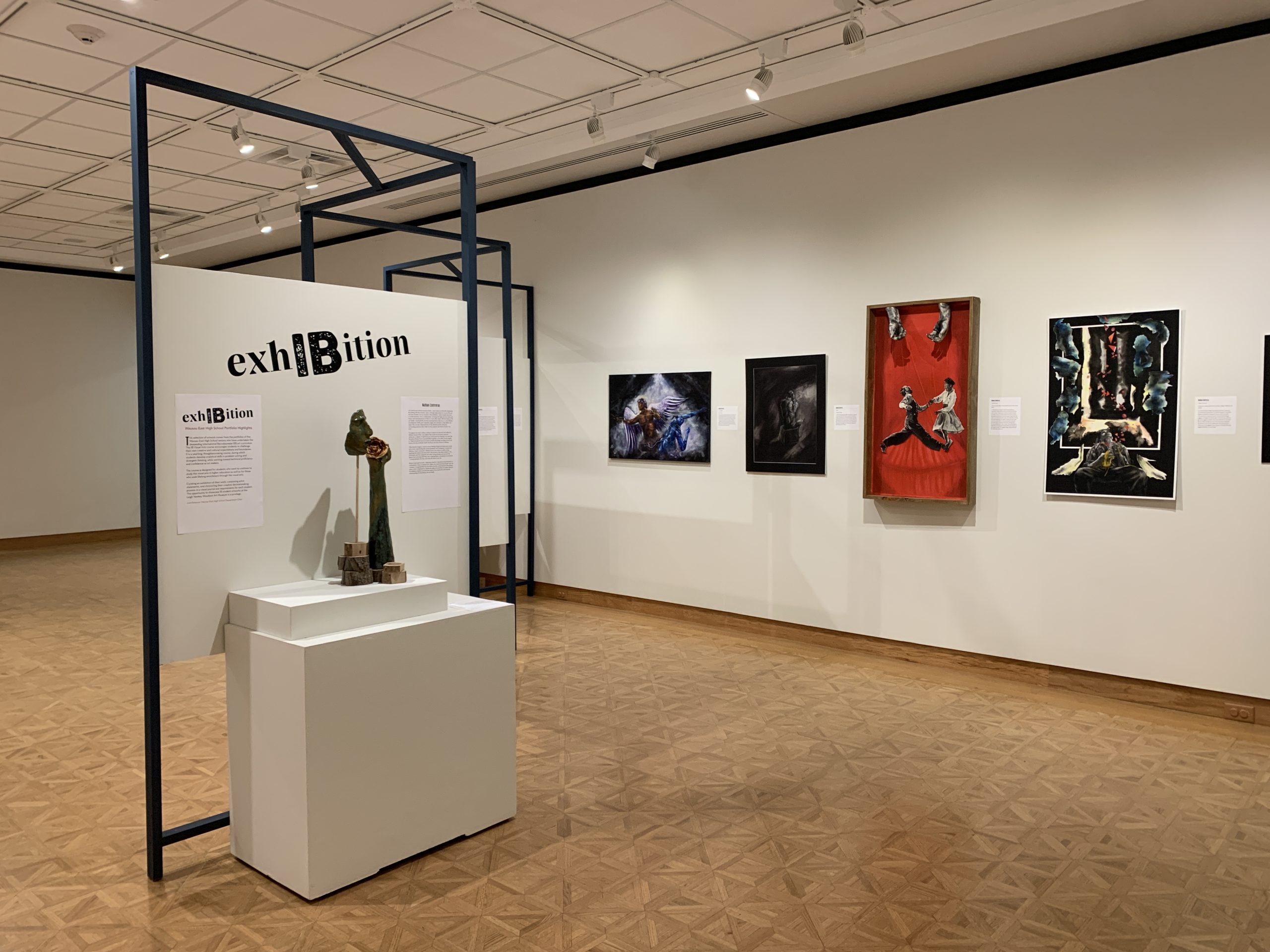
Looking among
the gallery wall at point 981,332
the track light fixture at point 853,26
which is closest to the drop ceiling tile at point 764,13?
the track light fixture at point 853,26

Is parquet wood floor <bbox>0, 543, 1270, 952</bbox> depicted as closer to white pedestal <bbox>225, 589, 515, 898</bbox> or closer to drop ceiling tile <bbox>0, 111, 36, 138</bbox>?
white pedestal <bbox>225, 589, 515, 898</bbox>

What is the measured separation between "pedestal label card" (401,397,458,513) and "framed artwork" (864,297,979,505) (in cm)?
339

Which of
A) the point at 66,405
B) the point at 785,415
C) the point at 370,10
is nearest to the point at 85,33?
the point at 370,10

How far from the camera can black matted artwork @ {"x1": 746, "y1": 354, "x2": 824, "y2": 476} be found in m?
7.02

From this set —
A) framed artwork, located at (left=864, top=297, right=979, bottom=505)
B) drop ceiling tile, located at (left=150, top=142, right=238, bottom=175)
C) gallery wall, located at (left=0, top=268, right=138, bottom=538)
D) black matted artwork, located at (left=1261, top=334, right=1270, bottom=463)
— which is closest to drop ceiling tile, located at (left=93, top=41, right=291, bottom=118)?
drop ceiling tile, located at (left=150, top=142, right=238, bottom=175)

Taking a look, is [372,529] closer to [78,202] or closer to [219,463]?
[219,463]

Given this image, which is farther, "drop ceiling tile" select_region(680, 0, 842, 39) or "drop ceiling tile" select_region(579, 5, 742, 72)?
"drop ceiling tile" select_region(579, 5, 742, 72)

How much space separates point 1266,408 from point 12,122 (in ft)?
28.1

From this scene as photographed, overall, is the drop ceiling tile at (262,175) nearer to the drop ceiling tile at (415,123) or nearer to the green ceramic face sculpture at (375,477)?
the drop ceiling tile at (415,123)

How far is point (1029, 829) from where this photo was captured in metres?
3.85

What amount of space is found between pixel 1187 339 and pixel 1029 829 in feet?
10.2

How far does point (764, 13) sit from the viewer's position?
5.13 m

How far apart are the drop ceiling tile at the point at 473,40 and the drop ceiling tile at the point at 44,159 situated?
13.7ft

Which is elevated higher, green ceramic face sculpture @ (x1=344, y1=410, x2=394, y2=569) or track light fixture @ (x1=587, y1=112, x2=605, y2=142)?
track light fixture @ (x1=587, y1=112, x2=605, y2=142)
